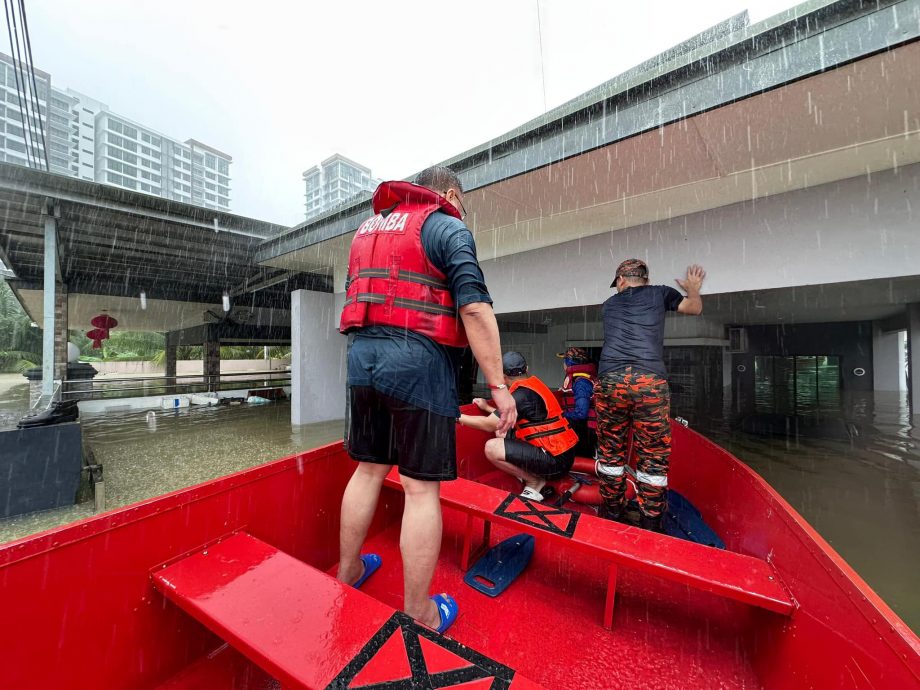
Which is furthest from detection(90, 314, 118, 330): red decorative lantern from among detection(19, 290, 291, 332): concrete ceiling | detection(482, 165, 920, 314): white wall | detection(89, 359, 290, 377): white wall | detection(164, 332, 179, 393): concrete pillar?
detection(89, 359, 290, 377): white wall

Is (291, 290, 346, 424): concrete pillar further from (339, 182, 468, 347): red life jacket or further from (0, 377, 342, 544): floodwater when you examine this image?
A: (339, 182, 468, 347): red life jacket

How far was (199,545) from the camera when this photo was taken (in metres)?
1.36

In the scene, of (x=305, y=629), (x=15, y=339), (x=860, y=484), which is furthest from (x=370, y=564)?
(x=15, y=339)

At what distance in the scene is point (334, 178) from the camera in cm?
3700

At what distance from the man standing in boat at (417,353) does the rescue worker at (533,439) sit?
1.36 meters

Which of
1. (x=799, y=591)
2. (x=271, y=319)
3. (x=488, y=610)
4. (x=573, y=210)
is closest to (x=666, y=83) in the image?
(x=573, y=210)

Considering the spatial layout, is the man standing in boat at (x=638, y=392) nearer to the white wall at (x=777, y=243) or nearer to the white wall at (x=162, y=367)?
the white wall at (x=777, y=243)

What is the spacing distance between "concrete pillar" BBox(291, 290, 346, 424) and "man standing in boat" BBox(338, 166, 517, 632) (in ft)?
Answer: 21.8

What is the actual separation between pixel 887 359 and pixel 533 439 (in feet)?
47.4

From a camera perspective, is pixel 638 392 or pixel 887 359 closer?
pixel 638 392

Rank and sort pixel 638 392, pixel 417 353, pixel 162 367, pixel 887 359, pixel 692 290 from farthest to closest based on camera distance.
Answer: pixel 162 367 < pixel 887 359 < pixel 692 290 < pixel 638 392 < pixel 417 353

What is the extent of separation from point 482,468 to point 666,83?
3095 millimetres

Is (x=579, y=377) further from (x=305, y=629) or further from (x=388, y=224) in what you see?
(x=305, y=629)

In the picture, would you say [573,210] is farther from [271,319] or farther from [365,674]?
[271,319]
